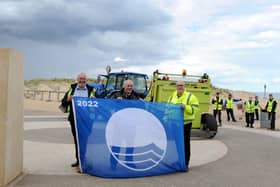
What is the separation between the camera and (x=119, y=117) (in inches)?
328

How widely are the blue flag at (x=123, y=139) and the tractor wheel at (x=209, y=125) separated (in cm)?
702

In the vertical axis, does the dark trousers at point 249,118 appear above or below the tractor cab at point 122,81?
below

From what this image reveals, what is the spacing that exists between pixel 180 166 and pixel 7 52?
4.06 metres

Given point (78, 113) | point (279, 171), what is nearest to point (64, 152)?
point (78, 113)

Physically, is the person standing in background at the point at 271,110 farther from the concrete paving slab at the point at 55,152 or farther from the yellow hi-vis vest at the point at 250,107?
the concrete paving slab at the point at 55,152

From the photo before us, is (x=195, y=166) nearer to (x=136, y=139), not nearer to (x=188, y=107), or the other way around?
(x=188, y=107)

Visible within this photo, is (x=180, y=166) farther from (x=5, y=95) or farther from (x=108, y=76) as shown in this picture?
(x=108, y=76)

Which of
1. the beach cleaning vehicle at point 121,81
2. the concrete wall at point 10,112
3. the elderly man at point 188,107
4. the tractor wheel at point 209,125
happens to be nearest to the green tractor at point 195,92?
the tractor wheel at point 209,125

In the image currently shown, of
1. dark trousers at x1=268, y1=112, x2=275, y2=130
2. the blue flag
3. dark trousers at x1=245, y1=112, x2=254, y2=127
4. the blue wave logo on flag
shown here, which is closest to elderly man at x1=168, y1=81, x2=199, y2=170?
the blue flag

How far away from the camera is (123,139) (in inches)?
324

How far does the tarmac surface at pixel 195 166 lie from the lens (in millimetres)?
7711

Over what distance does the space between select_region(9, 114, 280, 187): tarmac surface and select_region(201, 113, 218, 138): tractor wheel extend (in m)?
1.05

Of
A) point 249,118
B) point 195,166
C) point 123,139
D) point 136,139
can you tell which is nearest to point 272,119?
point 249,118

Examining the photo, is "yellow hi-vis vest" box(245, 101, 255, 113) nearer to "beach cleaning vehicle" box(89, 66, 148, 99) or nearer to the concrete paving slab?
"beach cleaning vehicle" box(89, 66, 148, 99)
